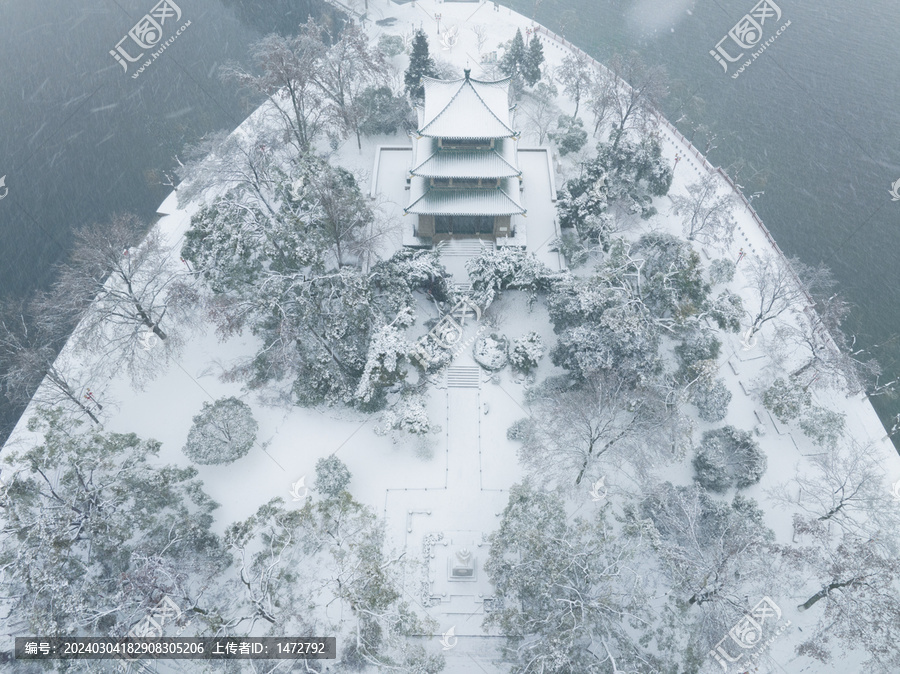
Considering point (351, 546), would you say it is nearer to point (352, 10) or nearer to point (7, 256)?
point (7, 256)

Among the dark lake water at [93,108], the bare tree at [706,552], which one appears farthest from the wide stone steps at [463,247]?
the dark lake water at [93,108]

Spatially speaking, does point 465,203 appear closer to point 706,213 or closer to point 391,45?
point 706,213

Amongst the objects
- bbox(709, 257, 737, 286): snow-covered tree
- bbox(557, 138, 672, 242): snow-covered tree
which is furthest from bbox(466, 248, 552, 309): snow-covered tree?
bbox(709, 257, 737, 286): snow-covered tree

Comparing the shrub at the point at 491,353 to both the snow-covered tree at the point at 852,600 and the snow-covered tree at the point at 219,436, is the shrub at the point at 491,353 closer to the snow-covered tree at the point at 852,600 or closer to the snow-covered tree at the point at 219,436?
the snow-covered tree at the point at 219,436

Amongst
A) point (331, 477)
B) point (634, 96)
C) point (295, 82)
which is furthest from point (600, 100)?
point (331, 477)

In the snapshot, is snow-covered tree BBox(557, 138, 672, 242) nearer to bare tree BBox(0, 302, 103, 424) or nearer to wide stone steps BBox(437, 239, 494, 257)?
wide stone steps BBox(437, 239, 494, 257)

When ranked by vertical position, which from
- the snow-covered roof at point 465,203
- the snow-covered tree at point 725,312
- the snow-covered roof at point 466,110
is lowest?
the snow-covered tree at point 725,312
